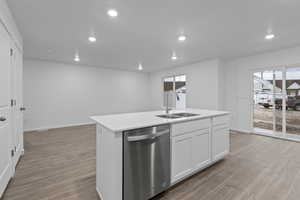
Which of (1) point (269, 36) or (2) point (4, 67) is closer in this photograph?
(2) point (4, 67)

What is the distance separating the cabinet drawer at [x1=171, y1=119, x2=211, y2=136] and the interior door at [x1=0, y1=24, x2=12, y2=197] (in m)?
2.20

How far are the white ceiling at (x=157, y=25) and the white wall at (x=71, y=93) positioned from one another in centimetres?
126

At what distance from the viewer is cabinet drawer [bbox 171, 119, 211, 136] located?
192cm

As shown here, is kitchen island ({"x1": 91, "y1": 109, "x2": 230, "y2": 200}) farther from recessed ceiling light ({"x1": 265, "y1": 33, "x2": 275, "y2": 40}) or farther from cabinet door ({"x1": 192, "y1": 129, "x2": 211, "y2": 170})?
recessed ceiling light ({"x1": 265, "y1": 33, "x2": 275, "y2": 40})

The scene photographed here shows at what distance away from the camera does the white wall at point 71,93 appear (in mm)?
5141

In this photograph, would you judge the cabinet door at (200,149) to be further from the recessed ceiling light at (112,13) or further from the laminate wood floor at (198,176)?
the recessed ceiling light at (112,13)

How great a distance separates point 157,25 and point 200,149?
2.36 m

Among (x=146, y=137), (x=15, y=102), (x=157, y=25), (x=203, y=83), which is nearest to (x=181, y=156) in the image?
(x=146, y=137)

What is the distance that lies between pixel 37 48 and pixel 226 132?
5.29 m

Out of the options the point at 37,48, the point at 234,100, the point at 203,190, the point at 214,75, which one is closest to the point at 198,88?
the point at 214,75

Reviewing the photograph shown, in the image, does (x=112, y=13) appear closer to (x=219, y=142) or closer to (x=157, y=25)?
(x=157, y=25)

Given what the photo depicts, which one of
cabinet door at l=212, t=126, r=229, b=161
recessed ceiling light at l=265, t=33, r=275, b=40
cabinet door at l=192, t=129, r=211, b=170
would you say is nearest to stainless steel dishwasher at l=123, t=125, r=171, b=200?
cabinet door at l=192, t=129, r=211, b=170

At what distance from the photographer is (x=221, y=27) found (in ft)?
9.18

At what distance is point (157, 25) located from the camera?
8.95 feet
